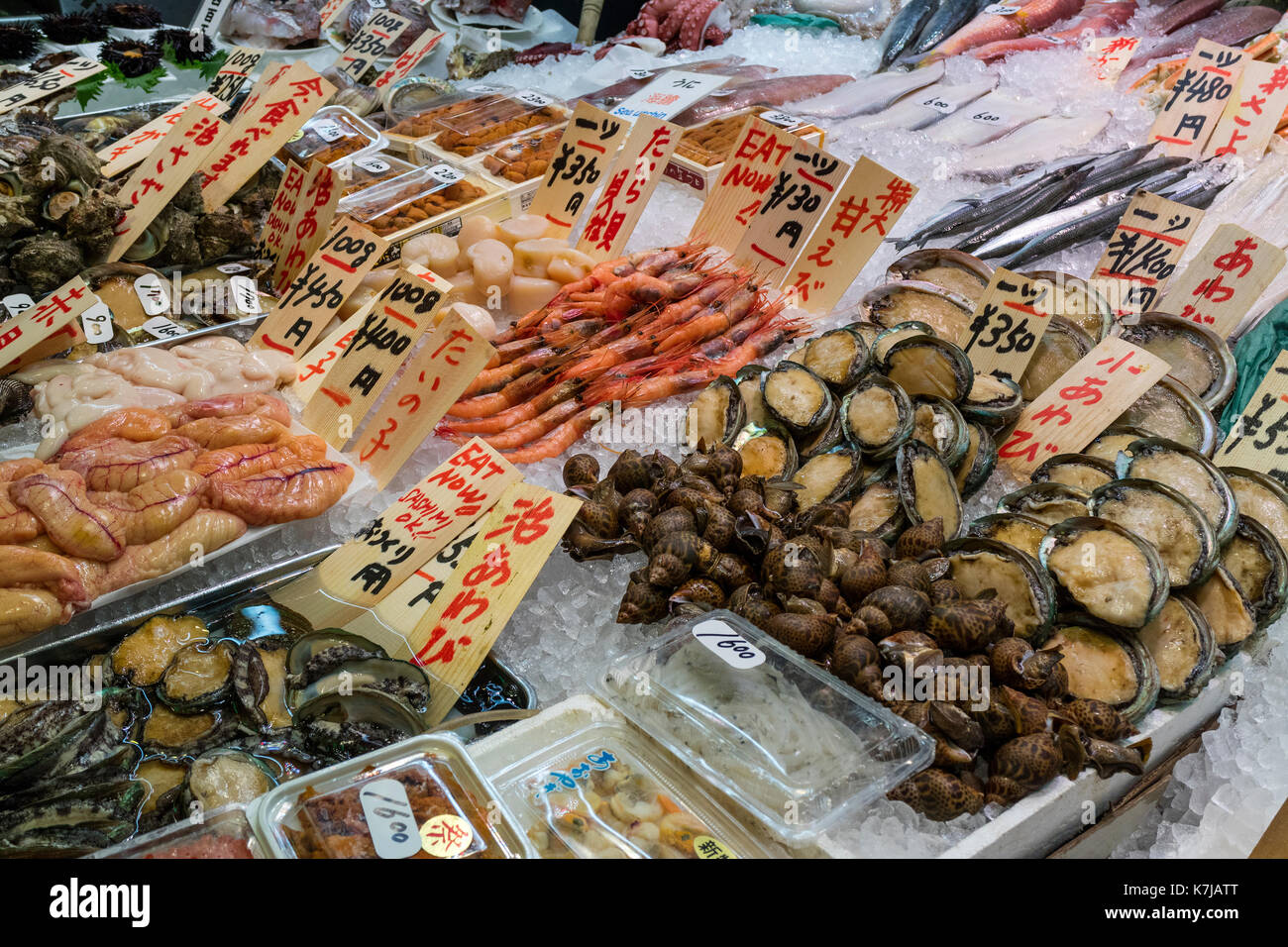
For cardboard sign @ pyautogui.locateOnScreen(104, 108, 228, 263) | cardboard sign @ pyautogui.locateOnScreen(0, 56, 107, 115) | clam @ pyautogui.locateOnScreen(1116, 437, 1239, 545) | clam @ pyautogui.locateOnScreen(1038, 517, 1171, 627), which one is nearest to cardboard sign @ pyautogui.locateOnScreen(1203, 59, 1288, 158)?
clam @ pyautogui.locateOnScreen(1116, 437, 1239, 545)

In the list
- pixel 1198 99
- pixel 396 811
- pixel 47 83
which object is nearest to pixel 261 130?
pixel 47 83

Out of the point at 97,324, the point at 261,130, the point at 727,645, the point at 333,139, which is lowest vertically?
the point at 97,324

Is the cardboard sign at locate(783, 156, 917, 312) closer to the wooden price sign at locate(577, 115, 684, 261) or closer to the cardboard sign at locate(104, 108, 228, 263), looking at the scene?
the wooden price sign at locate(577, 115, 684, 261)

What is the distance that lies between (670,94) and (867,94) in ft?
3.75

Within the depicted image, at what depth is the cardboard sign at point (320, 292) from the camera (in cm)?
359

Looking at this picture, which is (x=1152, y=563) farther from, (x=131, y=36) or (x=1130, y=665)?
(x=131, y=36)

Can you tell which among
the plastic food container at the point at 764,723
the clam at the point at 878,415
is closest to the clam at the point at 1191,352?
the clam at the point at 878,415

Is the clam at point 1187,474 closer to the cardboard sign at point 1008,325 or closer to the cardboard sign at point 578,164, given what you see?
the cardboard sign at point 1008,325

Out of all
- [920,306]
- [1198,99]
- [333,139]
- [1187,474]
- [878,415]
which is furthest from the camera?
[333,139]

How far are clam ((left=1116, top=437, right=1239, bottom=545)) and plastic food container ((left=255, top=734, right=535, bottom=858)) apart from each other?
1852mm

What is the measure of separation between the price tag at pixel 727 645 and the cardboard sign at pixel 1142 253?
2151mm

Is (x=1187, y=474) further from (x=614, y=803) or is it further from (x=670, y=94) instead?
(x=670, y=94)

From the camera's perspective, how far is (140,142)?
443cm
